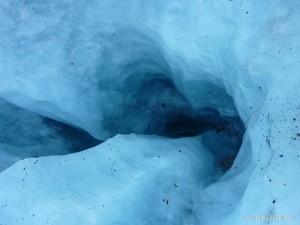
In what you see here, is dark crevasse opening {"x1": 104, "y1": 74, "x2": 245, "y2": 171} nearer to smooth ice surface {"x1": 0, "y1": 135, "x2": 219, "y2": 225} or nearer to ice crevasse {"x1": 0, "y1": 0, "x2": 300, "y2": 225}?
ice crevasse {"x1": 0, "y1": 0, "x2": 300, "y2": 225}

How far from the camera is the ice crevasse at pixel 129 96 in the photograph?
133 centimetres

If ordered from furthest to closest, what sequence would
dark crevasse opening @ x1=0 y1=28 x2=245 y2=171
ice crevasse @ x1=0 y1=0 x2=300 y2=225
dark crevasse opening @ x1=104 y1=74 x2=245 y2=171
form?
1. dark crevasse opening @ x1=104 y1=74 x2=245 y2=171
2. dark crevasse opening @ x1=0 y1=28 x2=245 y2=171
3. ice crevasse @ x1=0 y1=0 x2=300 y2=225

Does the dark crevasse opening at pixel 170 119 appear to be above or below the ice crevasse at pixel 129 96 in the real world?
below

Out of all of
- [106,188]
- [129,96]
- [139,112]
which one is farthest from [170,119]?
[106,188]

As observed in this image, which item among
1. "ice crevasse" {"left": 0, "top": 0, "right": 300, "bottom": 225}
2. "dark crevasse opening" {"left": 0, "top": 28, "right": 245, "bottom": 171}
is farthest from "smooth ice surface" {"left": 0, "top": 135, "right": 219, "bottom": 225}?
"dark crevasse opening" {"left": 0, "top": 28, "right": 245, "bottom": 171}

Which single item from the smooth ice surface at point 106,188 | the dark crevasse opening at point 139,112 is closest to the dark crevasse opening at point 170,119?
the dark crevasse opening at point 139,112

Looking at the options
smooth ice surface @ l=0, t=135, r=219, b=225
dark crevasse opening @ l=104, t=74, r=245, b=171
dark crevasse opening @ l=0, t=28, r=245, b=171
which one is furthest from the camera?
dark crevasse opening @ l=104, t=74, r=245, b=171

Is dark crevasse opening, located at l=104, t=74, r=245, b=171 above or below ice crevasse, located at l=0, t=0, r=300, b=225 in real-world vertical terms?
below

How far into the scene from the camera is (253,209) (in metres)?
1.31

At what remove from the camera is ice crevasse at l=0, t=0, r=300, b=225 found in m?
1.33

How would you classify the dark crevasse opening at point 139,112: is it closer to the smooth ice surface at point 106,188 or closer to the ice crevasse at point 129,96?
the ice crevasse at point 129,96

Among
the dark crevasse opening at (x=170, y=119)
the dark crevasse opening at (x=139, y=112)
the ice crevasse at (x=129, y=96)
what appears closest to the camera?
the ice crevasse at (x=129, y=96)

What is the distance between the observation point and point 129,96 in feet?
7.87

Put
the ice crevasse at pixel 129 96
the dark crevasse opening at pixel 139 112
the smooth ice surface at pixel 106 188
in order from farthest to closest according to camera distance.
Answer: the dark crevasse opening at pixel 139 112 < the smooth ice surface at pixel 106 188 < the ice crevasse at pixel 129 96
